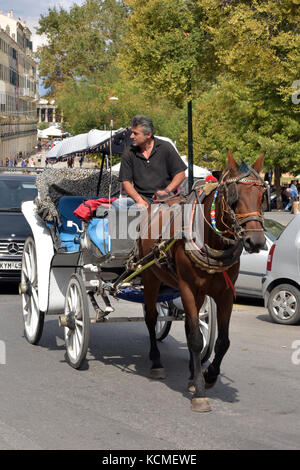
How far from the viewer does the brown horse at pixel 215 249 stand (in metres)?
6.34

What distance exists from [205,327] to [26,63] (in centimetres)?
13778

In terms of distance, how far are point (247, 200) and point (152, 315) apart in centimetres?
240

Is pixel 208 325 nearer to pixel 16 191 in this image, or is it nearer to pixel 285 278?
pixel 285 278

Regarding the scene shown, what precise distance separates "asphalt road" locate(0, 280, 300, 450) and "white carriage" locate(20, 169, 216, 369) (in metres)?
0.38

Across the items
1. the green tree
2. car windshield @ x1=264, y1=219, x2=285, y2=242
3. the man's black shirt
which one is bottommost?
car windshield @ x1=264, y1=219, x2=285, y2=242

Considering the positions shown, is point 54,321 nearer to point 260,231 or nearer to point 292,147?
point 260,231

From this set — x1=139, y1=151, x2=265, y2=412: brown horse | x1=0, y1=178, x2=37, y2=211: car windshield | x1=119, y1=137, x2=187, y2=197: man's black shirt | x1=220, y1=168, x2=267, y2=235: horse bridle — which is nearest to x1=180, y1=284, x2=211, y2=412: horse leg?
x1=139, y1=151, x2=265, y2=412: brown horse

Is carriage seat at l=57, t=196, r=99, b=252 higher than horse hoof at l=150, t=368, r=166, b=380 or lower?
higher

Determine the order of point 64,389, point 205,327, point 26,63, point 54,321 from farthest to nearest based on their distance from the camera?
point 26,63 < point 54,321 < point 205,327 < point 64,389

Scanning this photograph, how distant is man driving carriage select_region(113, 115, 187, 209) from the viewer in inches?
314

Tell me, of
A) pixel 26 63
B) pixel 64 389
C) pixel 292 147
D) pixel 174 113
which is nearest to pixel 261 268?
pixel 64 389

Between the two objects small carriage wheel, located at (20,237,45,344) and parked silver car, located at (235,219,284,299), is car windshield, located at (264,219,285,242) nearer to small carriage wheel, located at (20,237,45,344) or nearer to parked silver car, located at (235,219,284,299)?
parked silver car, located at (235,219,284,299)
